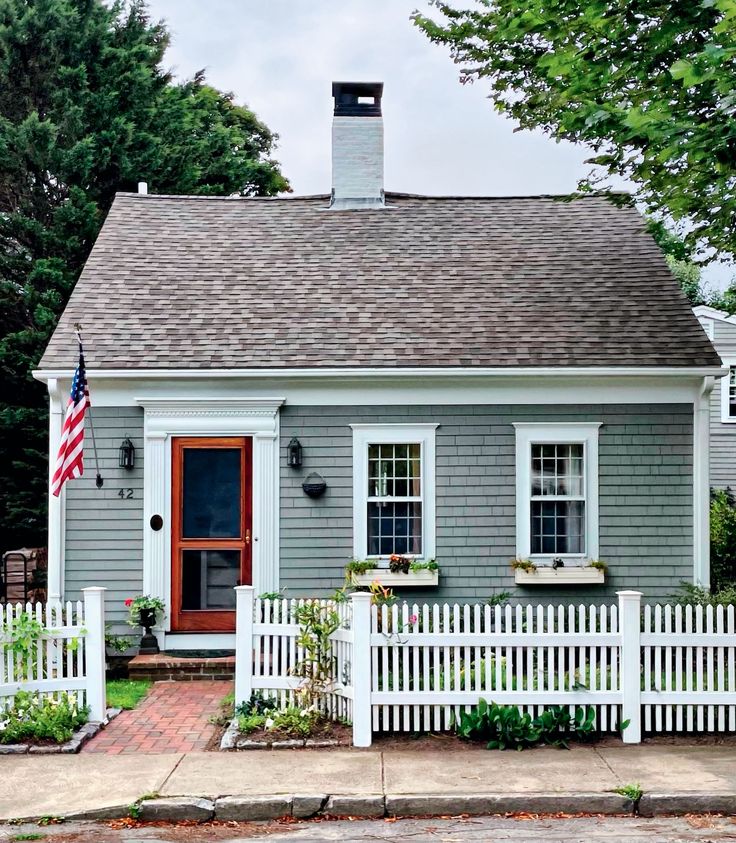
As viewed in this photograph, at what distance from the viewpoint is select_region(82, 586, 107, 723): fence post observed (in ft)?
27.7

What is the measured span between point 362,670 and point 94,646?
7.60ft

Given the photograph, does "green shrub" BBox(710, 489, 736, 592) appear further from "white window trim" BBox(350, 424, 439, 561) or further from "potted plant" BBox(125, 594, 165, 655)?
"potted plant" BBox(125, 594, 165, 655)

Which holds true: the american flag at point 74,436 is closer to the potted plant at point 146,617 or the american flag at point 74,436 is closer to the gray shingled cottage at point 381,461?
the gray shingled cottage at point 381,461

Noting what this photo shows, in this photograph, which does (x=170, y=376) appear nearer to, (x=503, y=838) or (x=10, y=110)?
(x=503, y=838)

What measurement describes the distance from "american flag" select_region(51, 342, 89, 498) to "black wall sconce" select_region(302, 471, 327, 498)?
2.53 meters

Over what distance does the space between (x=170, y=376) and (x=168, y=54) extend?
13.9m

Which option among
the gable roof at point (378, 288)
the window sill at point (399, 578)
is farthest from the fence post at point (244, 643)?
the gable roof at point (378, 288)

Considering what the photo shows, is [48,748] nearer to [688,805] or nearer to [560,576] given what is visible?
[688,805]

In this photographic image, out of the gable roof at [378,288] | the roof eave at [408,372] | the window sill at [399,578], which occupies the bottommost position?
the window sill at [399,578]

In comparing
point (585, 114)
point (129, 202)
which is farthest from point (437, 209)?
point (585, 114)

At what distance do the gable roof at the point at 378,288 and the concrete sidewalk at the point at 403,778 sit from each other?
509cm

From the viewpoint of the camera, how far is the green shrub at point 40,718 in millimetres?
7992

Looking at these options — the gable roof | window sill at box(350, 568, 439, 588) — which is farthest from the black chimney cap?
window sill at box(350, 568, 439, 588)

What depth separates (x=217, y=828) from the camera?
638cm
